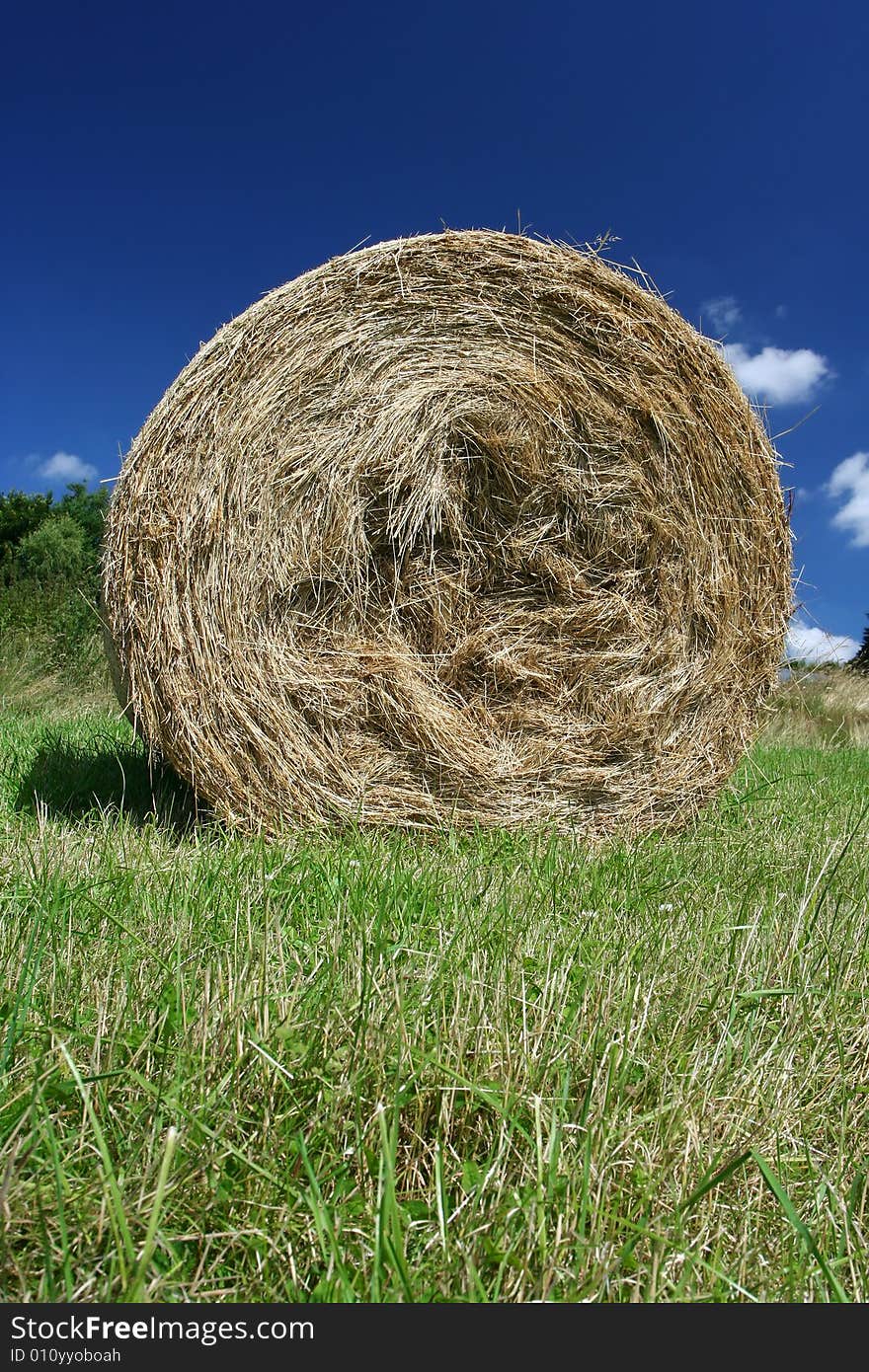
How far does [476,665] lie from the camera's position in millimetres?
3754

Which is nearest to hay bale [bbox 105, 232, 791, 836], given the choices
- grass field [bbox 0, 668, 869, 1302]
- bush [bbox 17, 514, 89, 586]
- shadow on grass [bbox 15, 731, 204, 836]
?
shadow on grass [bbox 15, 731, 204, 836]

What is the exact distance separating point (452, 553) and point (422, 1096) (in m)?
2.67

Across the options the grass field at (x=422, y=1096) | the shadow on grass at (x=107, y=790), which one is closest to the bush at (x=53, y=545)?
the shadow on grass at (x=107, y=790)

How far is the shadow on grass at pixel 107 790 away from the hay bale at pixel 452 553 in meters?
0.37

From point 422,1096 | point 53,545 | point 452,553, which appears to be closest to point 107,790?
point 452,553

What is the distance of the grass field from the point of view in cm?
110

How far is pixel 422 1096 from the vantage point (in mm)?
1357

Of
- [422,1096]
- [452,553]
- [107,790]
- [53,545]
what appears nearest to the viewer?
[422,1096]

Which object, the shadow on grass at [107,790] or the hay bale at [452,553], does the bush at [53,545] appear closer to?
the shadow on grass at [107,790]

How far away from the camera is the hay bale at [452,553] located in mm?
3285

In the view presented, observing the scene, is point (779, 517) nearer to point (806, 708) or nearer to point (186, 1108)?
point (186, 1108)

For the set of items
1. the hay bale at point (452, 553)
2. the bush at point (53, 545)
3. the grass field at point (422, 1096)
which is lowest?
the grass field at point (422, 1096)

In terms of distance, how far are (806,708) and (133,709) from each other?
9.08m

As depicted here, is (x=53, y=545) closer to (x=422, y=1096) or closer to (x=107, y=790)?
(x=107, y=790)
